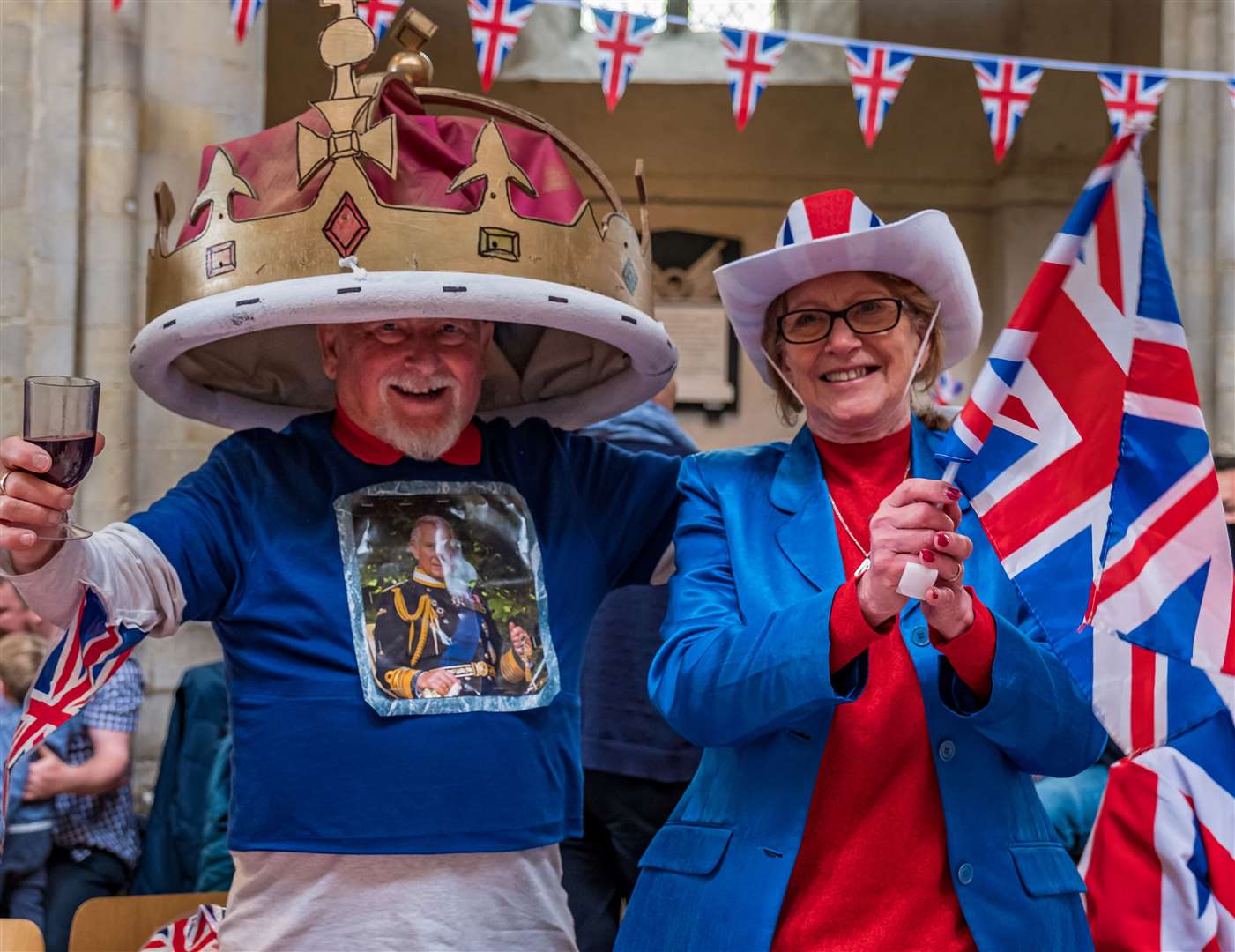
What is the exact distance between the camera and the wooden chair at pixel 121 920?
2967 millimetres

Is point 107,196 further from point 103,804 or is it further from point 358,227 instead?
point 358,227

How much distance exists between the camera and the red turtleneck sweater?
6.08 feet

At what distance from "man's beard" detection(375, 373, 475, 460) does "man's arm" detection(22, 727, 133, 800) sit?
2043 millimetres

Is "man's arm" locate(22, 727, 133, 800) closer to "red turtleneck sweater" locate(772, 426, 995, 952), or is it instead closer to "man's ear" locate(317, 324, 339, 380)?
"man's ear" locate(317, 324, 339, 380)

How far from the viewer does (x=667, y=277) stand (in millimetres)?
9180

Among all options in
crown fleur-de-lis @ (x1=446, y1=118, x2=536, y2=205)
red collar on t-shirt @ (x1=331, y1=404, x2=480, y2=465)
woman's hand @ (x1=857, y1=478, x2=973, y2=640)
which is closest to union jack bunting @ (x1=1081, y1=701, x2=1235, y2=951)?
woman's hand @ (x1=857, y1=478, x2=973, y2=640)

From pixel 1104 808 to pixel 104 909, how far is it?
6.42 feet

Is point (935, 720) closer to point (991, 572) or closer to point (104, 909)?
point (991, 572)

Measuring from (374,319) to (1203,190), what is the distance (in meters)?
4.33

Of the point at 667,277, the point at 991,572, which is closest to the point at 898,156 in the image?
the point at 667,277

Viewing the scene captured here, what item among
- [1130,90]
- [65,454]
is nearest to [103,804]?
[65,454]

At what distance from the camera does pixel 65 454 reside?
6.24 ft

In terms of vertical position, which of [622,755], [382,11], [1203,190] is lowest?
[622,755]

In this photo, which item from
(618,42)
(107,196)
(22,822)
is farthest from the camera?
(618,42)
